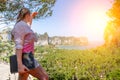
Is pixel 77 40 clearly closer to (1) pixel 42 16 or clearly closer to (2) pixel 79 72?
(1) pixel 42 16

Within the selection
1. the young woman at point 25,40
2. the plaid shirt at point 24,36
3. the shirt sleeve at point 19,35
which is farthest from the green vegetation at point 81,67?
the shirt sleeve at point 19,35

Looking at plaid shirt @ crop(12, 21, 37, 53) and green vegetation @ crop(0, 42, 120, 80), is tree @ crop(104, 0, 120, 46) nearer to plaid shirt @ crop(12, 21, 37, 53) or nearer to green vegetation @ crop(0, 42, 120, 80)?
green vegetation @ crop(0, 42, 120, 80)

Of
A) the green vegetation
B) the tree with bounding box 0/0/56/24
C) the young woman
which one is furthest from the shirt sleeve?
the tree with bounding box 0/0/56/24

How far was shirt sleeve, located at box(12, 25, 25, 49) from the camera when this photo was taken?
480 cm

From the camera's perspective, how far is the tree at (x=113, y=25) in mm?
18578

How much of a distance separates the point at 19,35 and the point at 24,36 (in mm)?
83

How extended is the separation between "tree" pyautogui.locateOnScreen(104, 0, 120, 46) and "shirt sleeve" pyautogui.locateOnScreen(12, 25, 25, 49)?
44.5ft

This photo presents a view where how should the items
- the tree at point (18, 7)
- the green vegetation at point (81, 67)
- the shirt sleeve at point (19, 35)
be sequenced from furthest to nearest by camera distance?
the tree at point (18, 7)
the green vegetation at point (81, 67)
the shirt sleeve at point (19, 35)

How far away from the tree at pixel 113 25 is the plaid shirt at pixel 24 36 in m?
13.5

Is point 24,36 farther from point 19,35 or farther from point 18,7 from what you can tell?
point 18,7

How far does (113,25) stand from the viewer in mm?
19141

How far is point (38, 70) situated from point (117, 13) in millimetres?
15278

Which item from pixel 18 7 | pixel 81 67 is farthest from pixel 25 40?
pixel 18 7

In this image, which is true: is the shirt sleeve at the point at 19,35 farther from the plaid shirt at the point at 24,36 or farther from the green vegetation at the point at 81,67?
the green vegetation at the point at 81,67
